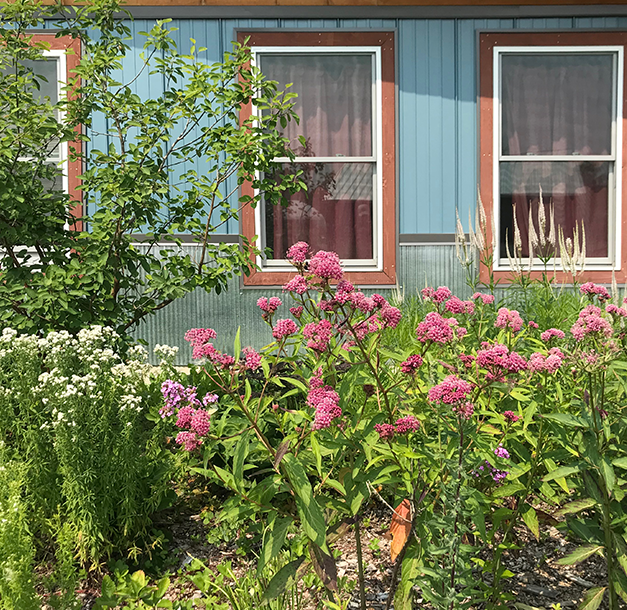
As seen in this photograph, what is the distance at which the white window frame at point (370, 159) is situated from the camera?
5191mm

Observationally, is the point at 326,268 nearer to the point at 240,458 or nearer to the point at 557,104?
the point at 240,458

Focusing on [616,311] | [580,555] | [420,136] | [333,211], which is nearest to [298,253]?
[616,311]

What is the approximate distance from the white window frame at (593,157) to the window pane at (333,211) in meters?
1.19

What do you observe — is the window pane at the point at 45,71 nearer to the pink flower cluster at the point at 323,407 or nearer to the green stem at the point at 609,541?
the pink flower cluster at the point at 323,407

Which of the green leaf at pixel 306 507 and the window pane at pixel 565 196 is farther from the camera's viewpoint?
the window pane at pixel 565 196

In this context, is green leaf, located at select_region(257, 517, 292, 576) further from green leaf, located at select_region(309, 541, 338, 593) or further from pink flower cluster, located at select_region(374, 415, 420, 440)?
pink flower cluster, located at select_region(374, 415, 420, 440)

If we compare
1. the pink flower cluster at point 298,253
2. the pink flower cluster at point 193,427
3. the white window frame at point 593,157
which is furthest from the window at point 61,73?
the pink flower cluster at point 193,427

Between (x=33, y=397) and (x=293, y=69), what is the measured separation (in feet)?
13.0

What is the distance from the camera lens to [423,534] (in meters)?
1.63

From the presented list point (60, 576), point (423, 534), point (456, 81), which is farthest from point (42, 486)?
point (456, 81)


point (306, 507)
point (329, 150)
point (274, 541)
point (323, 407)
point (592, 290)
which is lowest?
point (274, 541)

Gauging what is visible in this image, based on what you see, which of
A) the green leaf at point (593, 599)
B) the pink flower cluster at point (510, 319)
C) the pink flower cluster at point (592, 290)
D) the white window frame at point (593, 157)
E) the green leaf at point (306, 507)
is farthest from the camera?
the white window frame at point (593, 157)

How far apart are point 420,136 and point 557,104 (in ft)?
4.58

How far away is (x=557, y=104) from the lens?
5.46 metres
